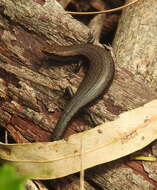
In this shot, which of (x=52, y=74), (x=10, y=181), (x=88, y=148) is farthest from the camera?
(x=52, y=74)

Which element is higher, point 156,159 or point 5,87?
point 5,87

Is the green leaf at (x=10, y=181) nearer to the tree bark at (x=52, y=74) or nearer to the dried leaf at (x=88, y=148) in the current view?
the dried leaf at (x=88, y=148)

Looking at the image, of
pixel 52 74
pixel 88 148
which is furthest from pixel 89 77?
pixel 88 148

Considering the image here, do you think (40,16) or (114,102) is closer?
(114,102)

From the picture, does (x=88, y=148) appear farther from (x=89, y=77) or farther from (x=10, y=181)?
(x=10, y=181)

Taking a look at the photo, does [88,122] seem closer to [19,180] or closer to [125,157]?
[125,157]

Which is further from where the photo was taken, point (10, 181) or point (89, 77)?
point (89, 77)

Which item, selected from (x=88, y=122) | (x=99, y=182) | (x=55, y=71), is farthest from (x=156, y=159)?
(x=55, y=71)
